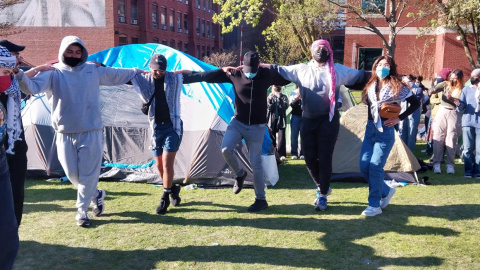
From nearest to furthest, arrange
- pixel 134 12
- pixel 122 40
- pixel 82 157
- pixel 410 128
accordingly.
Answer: pixel 82 157 → pixel 410 128 → pixel 122 40 → pixel 134 12

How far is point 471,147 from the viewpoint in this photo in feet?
23.5

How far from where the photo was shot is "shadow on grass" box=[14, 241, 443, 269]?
12.5 feet

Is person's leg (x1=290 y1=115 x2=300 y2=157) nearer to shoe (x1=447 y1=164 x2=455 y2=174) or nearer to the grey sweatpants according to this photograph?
shoe (x1=447 y1=164 x2=455 y2=174)

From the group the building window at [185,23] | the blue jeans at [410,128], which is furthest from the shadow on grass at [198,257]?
the building window at [185,23]

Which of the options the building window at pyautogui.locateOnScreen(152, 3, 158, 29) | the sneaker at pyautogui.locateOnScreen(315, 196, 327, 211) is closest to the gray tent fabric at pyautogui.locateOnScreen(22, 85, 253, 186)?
the sneaker at pyautogui.locateOnScreen(315, 196, 327, 211)

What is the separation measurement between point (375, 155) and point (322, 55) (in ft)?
4.36

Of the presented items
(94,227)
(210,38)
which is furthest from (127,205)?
(210,38)

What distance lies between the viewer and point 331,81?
4.96 m

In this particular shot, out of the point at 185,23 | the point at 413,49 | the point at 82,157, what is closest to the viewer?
the point at 82,157

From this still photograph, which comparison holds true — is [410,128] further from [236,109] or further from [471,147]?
[236,109]

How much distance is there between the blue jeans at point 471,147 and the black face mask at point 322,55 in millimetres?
3577

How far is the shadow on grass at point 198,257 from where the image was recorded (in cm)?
382

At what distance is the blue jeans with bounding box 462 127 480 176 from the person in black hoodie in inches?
148

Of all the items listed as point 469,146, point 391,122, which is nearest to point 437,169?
point 469,146
